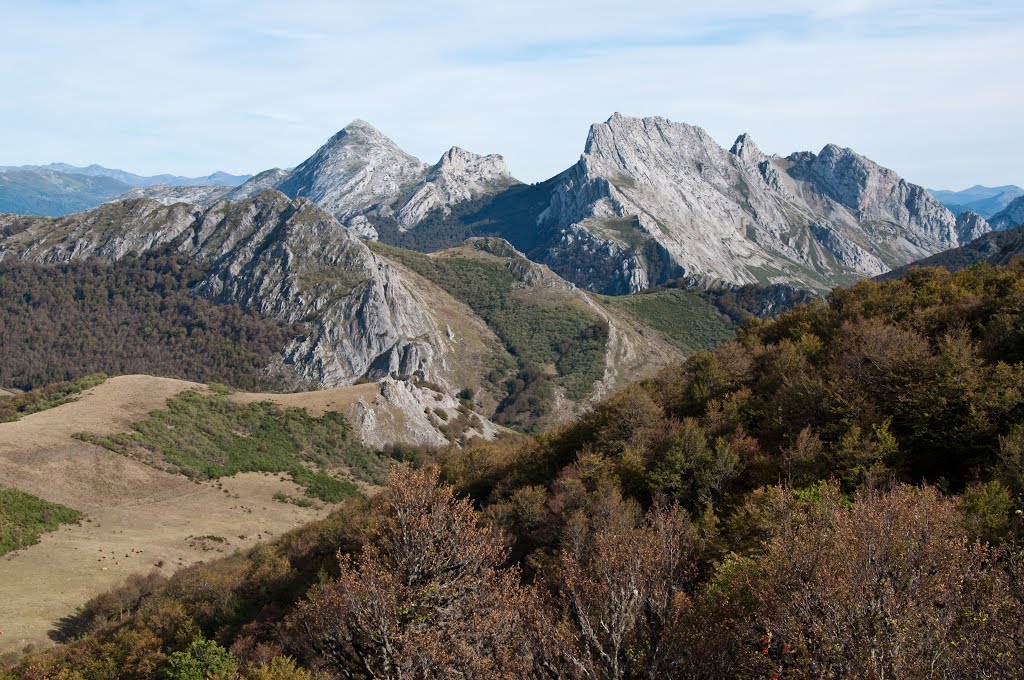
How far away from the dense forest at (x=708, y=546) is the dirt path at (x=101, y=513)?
16.6 ft

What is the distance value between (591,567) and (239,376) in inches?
7061

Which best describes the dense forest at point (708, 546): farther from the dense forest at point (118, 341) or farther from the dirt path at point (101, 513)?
the dense forest at point (118, 341)

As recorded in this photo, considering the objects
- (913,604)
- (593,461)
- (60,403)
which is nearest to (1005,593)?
(913,604)

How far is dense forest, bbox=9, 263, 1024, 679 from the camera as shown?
12.6 m

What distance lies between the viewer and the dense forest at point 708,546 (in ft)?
41.5

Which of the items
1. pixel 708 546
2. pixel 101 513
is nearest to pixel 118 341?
pixel 101 513

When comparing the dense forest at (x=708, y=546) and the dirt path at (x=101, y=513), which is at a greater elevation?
the dense forest at (x=708, y=546)

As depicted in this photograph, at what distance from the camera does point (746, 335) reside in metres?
51.9

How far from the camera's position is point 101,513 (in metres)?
58.4

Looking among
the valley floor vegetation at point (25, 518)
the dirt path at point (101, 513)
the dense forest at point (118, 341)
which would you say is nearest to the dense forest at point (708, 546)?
the dirt path at point (101, 513)

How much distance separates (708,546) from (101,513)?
189ft

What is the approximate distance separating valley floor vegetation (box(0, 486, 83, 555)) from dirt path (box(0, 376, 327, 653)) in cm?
100

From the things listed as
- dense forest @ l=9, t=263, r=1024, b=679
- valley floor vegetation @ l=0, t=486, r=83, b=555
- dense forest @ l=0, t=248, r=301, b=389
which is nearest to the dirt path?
valley floor vegetation @ l=0, t=486, r=83, b=555

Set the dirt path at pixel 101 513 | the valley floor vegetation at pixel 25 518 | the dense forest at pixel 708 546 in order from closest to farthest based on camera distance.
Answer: the dense forest at pixel 708 546 < the dirt path at pixel 101 513 < the valley floor vegetation at pixel 25 518
